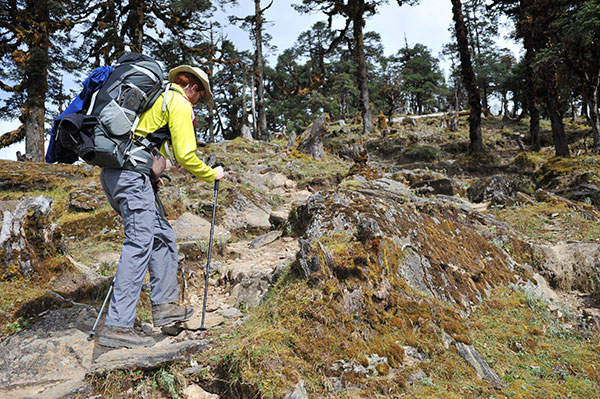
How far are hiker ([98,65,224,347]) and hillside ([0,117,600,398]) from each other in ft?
0.77

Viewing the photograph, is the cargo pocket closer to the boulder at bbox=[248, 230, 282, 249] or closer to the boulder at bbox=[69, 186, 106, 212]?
the boulder at bbox=[248, 230, 282, 249]

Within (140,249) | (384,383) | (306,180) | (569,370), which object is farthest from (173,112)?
(306,180)

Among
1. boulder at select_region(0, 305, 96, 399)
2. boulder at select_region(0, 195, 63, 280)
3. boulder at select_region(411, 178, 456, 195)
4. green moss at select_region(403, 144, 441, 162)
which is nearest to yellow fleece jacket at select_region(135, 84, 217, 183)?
boulder at select_region(0, 305, 96, 399)

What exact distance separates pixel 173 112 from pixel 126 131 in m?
0.46

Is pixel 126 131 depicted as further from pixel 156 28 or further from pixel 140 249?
pixel 156 28

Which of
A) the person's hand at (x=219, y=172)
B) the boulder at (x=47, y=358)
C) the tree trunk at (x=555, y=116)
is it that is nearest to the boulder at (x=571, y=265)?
the person's hand at (x=219, y=172)

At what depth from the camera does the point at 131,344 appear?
287 centimetres

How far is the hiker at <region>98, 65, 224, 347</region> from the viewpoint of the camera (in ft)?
9.64

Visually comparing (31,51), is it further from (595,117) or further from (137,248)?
(595,117)

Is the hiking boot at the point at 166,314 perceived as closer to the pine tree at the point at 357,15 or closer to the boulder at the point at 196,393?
the boulder at the point at 196,393

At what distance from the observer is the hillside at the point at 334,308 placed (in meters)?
2.47

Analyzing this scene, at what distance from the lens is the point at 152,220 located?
3.23 m

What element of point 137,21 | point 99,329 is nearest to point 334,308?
point 99,329

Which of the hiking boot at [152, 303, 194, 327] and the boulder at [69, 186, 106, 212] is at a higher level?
the boulder at [69, 186, 106, 212]
